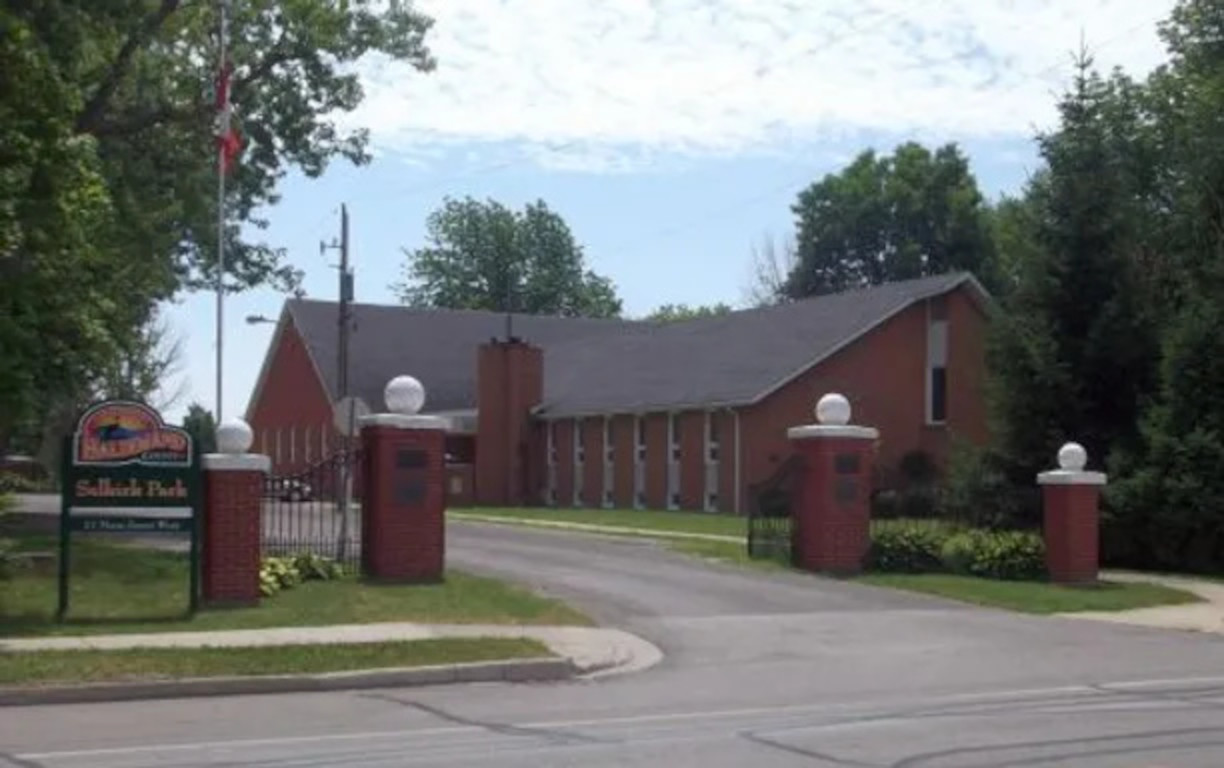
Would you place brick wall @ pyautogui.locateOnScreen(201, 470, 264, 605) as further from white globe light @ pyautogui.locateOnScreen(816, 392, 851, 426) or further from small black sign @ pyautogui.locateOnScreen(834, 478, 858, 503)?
white globe light @ pyautogui.locateOnScreen(816, 392, 851, 426)

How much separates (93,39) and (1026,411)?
17.3m

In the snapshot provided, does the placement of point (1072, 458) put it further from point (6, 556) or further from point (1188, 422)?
point (6, 556)

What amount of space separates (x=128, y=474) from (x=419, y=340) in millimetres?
42683

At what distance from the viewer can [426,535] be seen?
22391 millimetres

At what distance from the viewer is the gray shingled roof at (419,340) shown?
58625 mm

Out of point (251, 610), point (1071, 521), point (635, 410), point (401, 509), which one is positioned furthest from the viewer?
point (635, 410)

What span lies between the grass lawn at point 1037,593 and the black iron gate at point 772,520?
1.78 metres

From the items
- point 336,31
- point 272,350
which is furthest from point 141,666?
point 272,350

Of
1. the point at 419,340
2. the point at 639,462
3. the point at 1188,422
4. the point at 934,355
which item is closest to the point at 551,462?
the point at 639,462

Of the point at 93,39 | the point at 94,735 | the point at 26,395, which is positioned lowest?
the point at 94,735

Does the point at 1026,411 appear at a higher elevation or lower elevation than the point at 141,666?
higher

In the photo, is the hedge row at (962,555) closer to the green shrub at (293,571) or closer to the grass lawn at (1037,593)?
the grass lawn at (1037,593)

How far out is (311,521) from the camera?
28031mm

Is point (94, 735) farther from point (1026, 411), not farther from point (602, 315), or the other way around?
point (602, 315)
